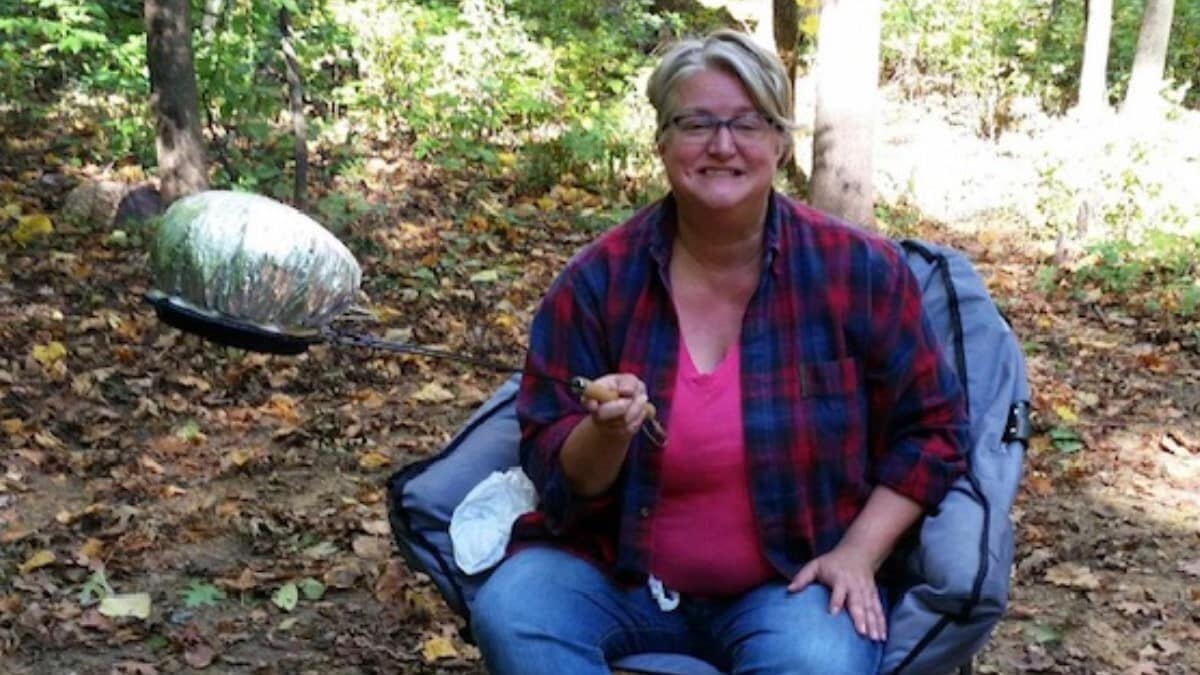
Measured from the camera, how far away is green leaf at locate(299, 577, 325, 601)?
3.50 m

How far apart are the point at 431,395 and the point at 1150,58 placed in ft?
25.4

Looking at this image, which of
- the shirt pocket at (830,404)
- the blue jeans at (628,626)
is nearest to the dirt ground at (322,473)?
the blue jeans at (628,626)

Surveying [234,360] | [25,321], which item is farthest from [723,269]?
[25,321]

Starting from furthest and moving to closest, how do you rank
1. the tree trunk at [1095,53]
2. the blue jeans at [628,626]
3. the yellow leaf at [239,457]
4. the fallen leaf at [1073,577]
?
the tree trunk at [1095,53] < the yellow leaf at [239,457] < the fallen leaf at [1073,577] < the blue jeans at [628,626]

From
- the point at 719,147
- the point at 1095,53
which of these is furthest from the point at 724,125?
the point at 1095,53

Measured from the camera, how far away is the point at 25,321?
16.6ft

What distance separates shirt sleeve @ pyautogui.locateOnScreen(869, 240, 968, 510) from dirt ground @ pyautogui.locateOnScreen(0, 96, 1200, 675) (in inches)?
48.5

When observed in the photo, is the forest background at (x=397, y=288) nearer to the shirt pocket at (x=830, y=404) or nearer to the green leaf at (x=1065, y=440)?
the green leaf at (x=1065, y=440)

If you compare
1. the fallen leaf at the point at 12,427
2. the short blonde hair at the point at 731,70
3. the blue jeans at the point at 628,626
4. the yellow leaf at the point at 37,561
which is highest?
the short blonde hair at the point at 731,70

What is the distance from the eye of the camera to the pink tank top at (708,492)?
2.18m

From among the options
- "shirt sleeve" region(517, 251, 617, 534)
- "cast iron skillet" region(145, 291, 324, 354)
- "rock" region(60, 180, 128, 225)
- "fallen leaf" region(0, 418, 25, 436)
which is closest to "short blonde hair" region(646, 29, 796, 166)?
"shirt sleeve" region(517, 251, 617, 534)

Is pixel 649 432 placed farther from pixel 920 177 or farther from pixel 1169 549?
pixel 920 177

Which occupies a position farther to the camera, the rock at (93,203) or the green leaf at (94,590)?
the rock at (93,203)

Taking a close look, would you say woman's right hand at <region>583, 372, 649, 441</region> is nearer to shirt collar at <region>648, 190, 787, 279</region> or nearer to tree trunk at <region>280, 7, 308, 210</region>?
shirt collar at <region>648, 190, 787, 279</region>
